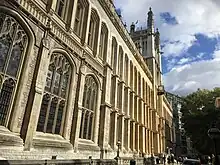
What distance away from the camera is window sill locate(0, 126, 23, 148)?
8.13m

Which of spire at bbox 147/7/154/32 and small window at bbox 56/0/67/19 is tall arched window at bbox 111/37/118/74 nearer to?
small window at bbox 56/0/67/19

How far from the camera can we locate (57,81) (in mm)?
12250

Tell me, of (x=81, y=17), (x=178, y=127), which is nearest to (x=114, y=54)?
(x=81, y=17)

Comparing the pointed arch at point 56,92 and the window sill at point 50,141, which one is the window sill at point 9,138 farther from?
the pointed arch at point 56,92

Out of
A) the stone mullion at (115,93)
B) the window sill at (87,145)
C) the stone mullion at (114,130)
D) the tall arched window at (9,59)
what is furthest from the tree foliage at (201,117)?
the tall arched window at (9,59)

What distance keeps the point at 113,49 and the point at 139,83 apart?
10442mm

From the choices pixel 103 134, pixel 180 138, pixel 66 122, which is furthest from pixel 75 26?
pixel 180 138

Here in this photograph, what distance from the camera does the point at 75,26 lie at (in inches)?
599

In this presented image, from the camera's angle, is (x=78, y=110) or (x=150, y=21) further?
(x=150, y=21)

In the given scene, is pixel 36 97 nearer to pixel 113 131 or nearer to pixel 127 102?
pixel 113 131

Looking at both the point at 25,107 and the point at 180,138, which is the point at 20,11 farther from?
the point at 180,138

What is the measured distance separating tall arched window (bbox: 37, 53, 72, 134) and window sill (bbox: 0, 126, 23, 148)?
1.71 m

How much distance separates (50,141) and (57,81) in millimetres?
3556

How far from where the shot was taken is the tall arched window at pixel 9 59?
8769 mm
